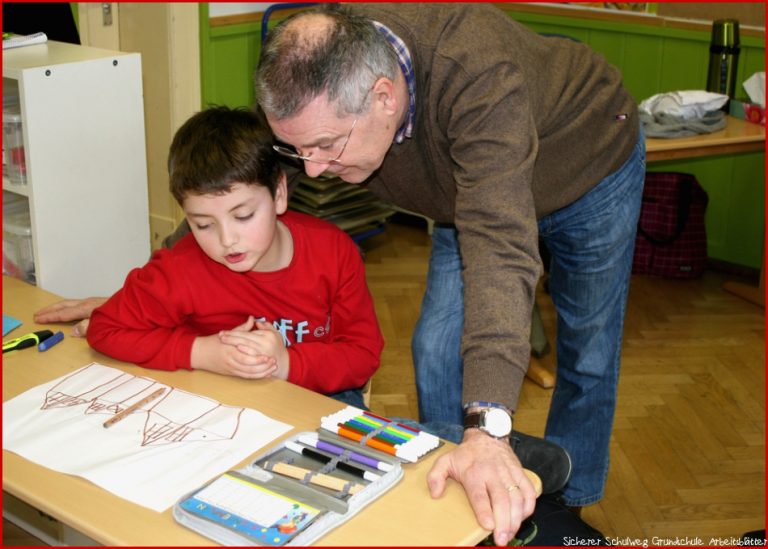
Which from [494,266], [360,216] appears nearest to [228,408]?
[494,266]

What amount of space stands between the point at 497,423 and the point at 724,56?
2549 millimetres

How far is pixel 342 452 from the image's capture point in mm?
1450

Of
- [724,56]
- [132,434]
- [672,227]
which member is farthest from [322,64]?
[672,227]

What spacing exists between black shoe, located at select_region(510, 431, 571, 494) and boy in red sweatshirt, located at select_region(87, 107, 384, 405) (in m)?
0.36

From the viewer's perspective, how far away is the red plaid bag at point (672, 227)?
391 centimetres

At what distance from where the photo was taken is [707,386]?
3158 mm

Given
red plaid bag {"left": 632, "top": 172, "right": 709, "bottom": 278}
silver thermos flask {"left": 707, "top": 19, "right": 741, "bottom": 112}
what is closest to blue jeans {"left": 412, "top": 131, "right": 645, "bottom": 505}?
silver thermos flask {"left": 707, "top": 19, "right": 741, "bottom": 112}

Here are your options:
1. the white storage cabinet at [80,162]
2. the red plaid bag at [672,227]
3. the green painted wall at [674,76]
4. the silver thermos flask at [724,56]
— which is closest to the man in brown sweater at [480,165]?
the white storage cabinet at [80,162]

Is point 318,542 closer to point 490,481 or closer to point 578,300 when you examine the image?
point 490,481

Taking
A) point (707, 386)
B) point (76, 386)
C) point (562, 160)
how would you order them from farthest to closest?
point (707, 386), point (562, 160), point (76, 386)

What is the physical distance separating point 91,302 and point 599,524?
131 centimetres

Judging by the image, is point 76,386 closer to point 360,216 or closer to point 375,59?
point 375,59

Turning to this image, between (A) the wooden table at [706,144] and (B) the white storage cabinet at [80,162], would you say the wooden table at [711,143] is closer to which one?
(A) the wooden table at [706,144]

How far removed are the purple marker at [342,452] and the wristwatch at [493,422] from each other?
0.44ft
